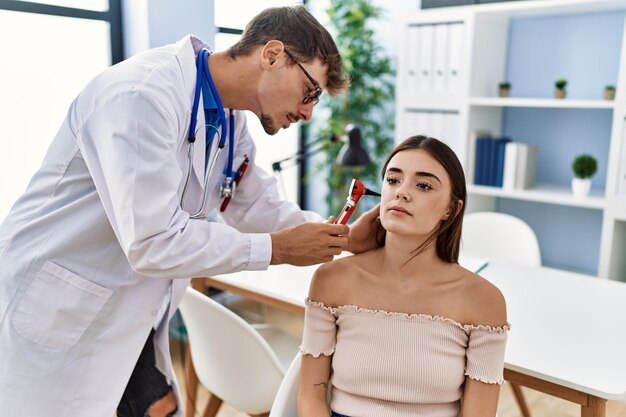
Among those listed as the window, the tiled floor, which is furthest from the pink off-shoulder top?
the window

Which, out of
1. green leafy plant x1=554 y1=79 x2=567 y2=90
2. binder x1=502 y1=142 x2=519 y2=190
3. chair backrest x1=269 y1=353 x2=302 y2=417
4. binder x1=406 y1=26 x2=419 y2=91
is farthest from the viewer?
binder x1=406 y1=26 x2=419 y2=91

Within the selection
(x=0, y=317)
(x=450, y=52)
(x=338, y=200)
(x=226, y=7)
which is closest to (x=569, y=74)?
(x=450, y=52)

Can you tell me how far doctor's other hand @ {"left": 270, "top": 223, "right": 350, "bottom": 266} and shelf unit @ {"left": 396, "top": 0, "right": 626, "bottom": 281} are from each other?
193 cm

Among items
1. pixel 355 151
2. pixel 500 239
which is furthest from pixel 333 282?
pixel 500 239

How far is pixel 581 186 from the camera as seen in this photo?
2783mm

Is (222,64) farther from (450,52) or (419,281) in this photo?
(450,52)

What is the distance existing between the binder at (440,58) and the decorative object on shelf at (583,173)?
2.49ft

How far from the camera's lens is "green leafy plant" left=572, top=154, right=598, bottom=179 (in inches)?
109

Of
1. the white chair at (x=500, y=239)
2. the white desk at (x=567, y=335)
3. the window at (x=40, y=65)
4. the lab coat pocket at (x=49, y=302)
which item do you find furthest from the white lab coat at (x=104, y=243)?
the white chair at (x=500, y=239)

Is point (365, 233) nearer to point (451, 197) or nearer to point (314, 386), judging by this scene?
point (451, 197)

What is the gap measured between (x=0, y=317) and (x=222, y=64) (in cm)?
73

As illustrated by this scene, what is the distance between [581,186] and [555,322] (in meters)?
1.31

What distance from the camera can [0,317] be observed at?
1.27 meters

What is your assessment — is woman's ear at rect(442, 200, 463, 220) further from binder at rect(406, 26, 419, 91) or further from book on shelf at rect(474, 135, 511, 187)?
binder at rect(406, 26, 419, 91)
